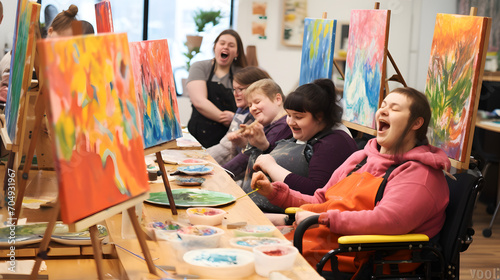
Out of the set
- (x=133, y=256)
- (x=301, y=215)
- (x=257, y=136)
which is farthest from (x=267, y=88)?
(x=133, y=256)

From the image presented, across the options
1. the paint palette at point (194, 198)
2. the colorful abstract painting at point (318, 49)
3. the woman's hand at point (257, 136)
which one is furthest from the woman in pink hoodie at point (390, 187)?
the colorful abstract painting at point (318, 49)

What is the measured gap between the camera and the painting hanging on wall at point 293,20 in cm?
753

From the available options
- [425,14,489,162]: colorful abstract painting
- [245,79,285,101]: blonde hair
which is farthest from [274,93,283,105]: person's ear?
[425,14,489,162]: colorful abstract painting

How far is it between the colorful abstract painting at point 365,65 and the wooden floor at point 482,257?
1.32 meters

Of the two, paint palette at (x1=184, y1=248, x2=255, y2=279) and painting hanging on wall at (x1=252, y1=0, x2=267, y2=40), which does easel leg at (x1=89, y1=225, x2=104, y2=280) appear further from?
painting hanging on wall at (x1=252, y1=0, x2=267, y2=40)

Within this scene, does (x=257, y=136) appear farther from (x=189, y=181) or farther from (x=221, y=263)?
(x=221, y=263)

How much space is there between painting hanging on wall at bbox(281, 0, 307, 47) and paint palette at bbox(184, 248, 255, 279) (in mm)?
6134

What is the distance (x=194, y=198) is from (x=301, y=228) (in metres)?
0.49

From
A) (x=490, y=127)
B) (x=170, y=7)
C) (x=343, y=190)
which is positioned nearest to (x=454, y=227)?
(x=343, y=190)

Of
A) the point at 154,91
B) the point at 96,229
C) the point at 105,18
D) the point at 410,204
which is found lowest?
the point at 410,204

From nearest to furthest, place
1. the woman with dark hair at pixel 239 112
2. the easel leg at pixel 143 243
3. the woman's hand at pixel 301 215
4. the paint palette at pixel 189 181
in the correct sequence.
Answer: the easel leg at pixel 143 243 → the woman's hand at pixel 301 215 → the paint palette at pixel 189 181 → the woman with dark hair at pixel 239 112

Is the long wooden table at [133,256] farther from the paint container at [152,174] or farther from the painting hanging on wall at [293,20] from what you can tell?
the painting hanging on wall at [293,20]

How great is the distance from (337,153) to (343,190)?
387 mm

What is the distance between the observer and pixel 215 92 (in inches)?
180
